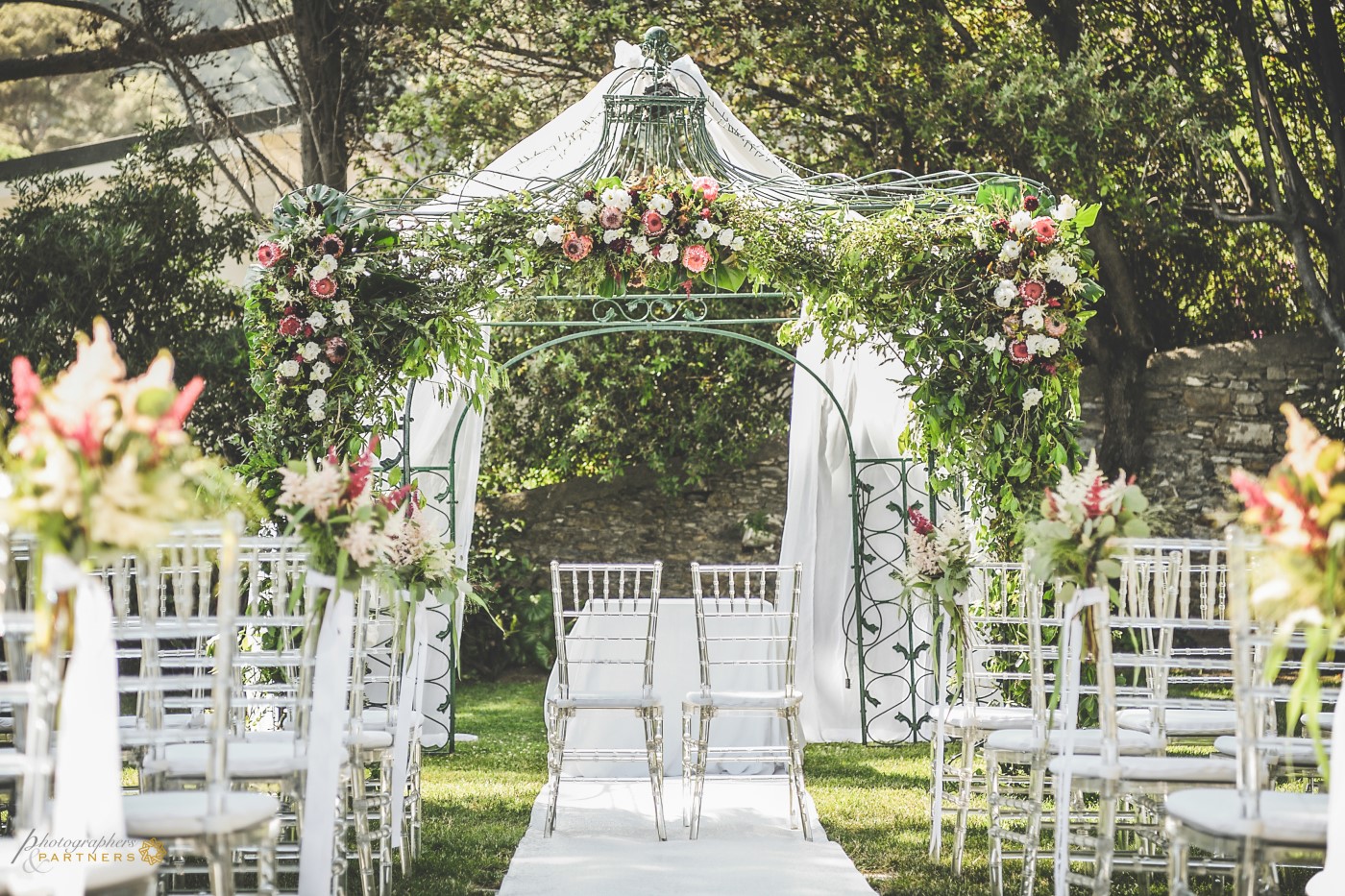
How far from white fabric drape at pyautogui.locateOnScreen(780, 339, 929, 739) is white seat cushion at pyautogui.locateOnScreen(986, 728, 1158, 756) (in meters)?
3.40

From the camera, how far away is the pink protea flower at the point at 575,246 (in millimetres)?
5305

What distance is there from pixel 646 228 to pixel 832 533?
2.93 meters

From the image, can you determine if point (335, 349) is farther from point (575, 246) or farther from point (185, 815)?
point (185, 815)

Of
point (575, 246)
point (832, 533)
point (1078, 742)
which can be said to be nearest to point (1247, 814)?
point (1078, 742)

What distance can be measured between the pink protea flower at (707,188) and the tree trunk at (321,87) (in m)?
4.95

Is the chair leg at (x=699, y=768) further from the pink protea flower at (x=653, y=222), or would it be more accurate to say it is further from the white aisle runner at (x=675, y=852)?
the pink protea flower at (x=653, y=222)

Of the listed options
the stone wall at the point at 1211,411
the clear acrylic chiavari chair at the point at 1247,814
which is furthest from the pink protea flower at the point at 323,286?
the stone wall at the point at 1211,411

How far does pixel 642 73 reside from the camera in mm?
5906

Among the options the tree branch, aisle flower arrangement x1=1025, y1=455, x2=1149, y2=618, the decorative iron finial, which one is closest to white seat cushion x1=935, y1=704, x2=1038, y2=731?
aisle flower arrangement x1=1025, y1=455, x2=1149, y2=618

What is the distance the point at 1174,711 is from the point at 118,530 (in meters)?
3.59

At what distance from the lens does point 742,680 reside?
6336 millimetres

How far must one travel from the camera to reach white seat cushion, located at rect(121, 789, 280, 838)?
107 inches

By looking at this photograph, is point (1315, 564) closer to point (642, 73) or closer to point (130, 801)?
point (130, 801)

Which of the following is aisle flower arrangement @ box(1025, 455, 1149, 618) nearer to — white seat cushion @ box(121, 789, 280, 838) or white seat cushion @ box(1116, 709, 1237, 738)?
white seat cushion @ box(1116, 709, 1237, 738)
